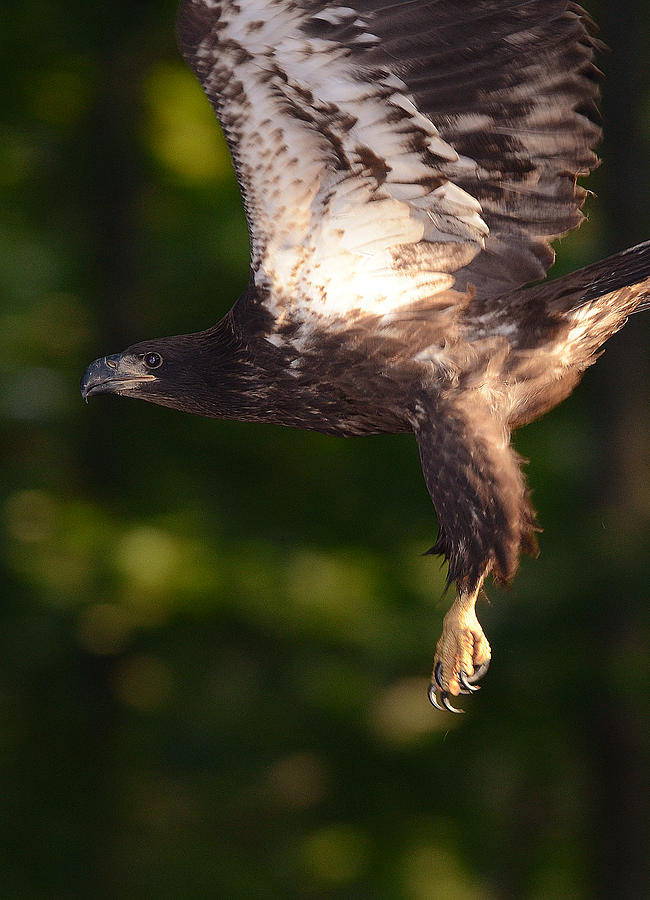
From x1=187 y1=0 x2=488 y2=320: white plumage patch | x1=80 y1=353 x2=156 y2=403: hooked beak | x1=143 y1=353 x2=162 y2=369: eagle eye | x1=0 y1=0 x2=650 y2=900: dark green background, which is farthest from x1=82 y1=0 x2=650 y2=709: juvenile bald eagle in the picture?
x1=0 y1=0 x2=650 y2=900: dark green background

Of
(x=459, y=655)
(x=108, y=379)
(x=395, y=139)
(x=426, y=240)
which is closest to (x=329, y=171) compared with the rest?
(x=395, y=139)

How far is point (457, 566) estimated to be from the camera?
4004 mm

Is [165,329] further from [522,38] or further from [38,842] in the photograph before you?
[522,38]

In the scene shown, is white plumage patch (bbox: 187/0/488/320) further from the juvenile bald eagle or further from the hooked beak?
the hooked beak

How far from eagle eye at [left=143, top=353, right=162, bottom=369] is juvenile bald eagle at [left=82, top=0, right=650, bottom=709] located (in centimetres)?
19

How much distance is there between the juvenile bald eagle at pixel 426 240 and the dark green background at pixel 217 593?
5728 mm

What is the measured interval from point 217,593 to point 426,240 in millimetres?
6400

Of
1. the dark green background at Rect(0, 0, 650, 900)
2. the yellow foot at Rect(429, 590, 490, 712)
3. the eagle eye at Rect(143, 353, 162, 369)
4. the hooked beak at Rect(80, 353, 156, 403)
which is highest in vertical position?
the eagle eye at Rect(143, 353, 162, 369)

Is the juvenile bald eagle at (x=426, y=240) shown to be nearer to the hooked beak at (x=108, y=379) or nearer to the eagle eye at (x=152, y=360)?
the eagle eye at (x=152, y=360)

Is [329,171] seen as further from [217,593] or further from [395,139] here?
[217,593]

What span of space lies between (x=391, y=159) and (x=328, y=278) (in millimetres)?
406

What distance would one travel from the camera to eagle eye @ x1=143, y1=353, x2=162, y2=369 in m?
4.55

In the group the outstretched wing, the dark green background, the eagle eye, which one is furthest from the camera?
the dark green background

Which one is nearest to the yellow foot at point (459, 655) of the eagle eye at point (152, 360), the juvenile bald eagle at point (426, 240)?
the juvenile bald eagle at point (426, 240)
